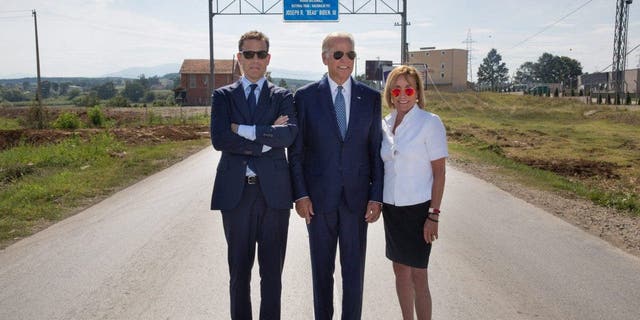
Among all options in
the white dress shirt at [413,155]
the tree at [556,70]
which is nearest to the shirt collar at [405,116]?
the white dress shirt at [413,155]

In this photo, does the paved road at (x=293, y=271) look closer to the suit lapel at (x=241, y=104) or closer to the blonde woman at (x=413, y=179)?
the blonde woman at (x=413, y=179)

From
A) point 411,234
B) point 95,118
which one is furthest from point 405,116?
point 95,118

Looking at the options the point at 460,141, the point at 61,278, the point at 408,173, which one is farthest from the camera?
the point at 460,141

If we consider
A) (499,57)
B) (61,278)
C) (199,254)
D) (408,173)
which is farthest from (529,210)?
(499,57)

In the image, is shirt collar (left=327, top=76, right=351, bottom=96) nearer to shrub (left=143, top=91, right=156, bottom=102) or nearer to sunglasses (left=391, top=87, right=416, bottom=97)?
sunglasses (left=391, top=87, right=416, bottom=97)

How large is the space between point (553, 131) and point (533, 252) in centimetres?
2644

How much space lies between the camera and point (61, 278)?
5934 millimetres

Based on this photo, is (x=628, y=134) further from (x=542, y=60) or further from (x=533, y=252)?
(x=542, y=60)

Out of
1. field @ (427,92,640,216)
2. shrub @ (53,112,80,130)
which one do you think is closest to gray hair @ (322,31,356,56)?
field @ (427,92,640,216)

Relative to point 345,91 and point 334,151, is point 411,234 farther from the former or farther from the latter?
point 345,91

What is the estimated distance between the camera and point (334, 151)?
404 cm

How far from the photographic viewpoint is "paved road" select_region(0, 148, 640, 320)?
Result: 5.01m

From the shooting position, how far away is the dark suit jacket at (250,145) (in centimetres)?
403

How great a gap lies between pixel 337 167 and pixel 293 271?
2.49 metres
